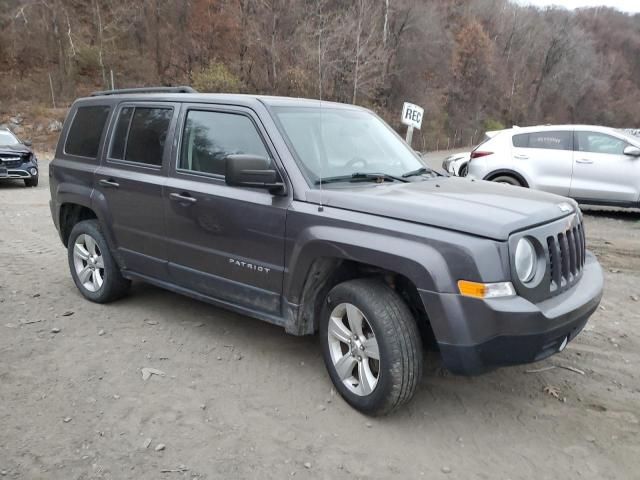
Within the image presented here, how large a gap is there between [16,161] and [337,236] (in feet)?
41.7

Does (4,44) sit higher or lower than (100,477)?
higher

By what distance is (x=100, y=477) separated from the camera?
8.69 feet

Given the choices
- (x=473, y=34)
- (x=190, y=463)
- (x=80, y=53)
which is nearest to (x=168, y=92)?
(x=190, y=463)

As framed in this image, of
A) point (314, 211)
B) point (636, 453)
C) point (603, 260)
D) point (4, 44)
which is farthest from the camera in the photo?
point (4, 44)

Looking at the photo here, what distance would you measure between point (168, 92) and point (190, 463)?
321 cm

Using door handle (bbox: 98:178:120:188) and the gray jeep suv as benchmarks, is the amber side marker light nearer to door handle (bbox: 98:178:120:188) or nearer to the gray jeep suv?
the gray jeep suv

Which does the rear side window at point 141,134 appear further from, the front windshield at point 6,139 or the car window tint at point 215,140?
the front windshield at point 6,139

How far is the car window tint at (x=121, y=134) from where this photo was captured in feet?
14.9

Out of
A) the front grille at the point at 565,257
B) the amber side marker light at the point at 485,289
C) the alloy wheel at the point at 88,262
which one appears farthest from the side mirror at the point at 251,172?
the alloy wheel at the point at 88,262

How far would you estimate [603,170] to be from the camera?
353 inches

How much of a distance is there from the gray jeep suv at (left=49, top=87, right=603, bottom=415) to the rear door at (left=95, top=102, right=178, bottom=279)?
0.7 inches

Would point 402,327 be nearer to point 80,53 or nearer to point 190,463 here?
point 190,463

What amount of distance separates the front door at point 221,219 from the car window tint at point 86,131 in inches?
48.3

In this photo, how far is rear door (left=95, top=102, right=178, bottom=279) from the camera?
4180 millimetres
